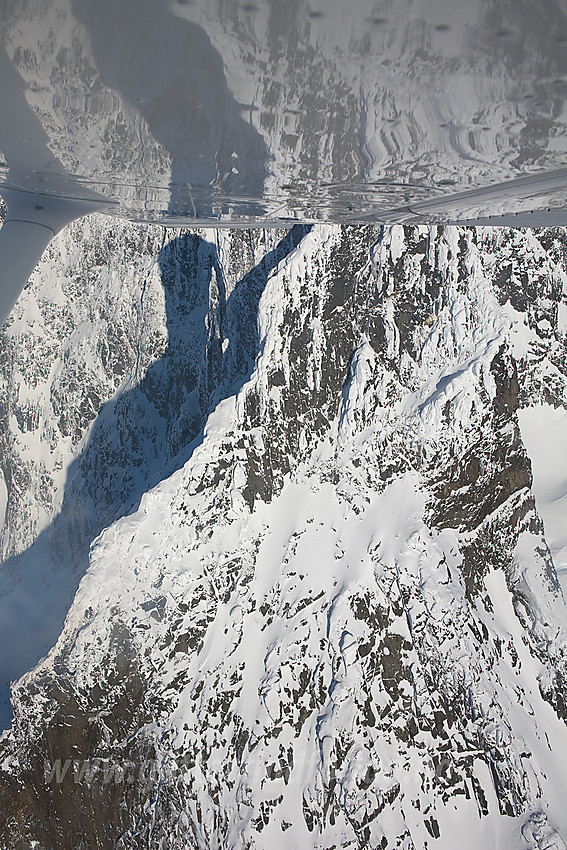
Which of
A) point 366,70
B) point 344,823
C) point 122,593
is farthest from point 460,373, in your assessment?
point 366,70

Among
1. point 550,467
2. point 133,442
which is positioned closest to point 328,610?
point 550,467

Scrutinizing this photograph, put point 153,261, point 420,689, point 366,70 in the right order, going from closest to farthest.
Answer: point 366,70
point 420,689
point 153,261

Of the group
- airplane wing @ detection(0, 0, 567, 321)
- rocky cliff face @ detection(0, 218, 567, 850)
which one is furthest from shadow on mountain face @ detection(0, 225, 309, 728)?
airplane wing @ detection(0, 0, 567, 321)

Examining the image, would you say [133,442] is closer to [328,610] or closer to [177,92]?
[328,610]

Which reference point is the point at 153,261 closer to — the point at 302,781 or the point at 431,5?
the point at 302,781

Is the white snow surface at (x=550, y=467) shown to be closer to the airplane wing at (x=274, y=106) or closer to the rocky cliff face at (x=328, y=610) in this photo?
the rocky cliff face at (x=328, y=610)

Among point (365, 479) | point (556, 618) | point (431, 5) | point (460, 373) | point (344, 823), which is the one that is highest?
point (460, 373)

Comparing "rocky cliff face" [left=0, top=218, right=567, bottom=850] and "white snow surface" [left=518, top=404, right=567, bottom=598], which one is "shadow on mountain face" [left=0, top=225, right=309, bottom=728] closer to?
"rocky cliff face" [left=0, top=218, right=567, bottom=850]

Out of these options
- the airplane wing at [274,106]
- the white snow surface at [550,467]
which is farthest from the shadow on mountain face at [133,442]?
the airplane wing at [274,106]
